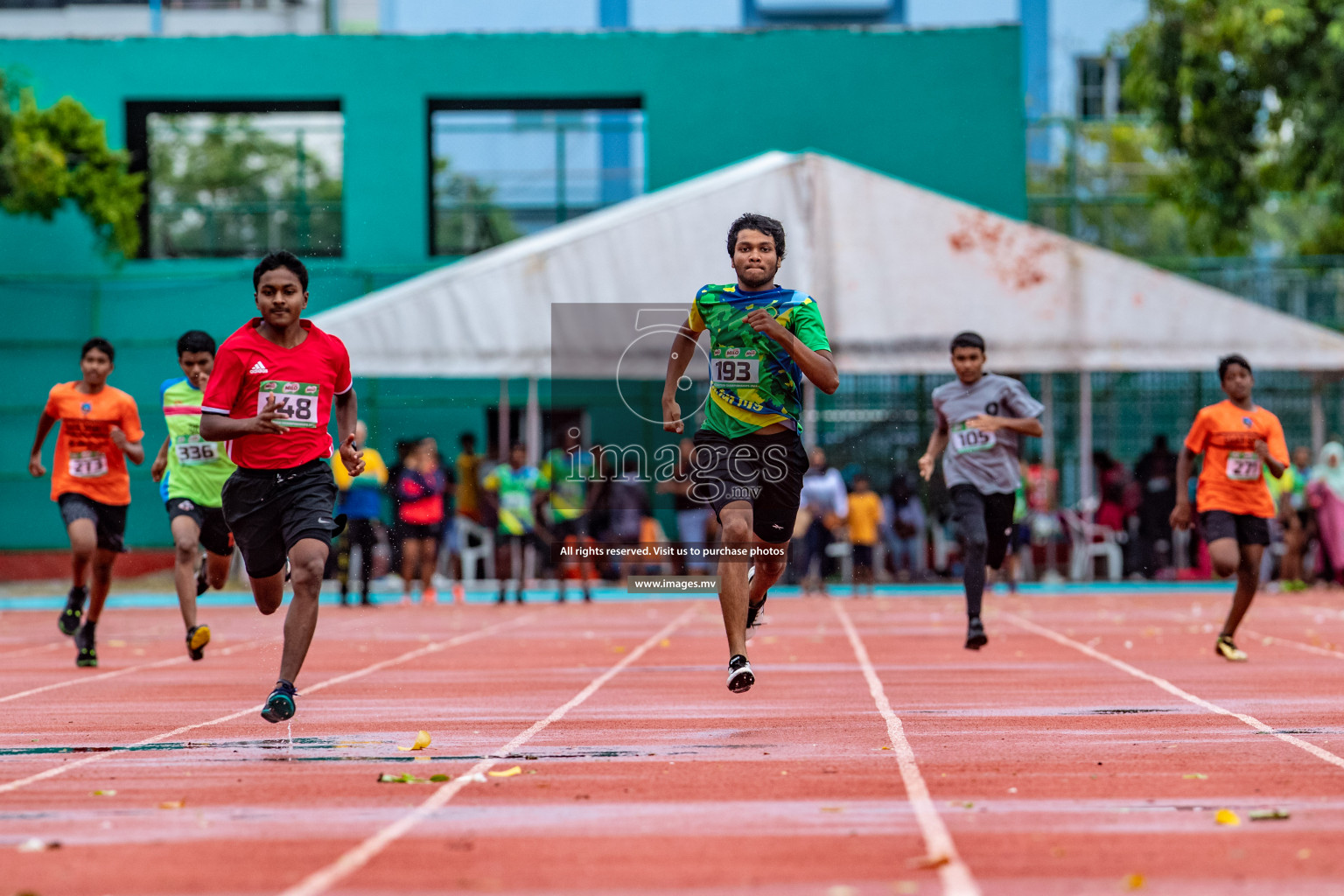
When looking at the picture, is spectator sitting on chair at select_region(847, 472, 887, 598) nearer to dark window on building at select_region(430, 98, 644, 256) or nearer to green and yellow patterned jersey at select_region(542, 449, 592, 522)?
green and yellow patterned jersey at select_region(542, 449, 592, 522)

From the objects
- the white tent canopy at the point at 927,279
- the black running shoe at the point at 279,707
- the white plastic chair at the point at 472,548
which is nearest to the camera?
the black running shoe at the point at 279,707

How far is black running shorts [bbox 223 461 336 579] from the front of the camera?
25.3 feet

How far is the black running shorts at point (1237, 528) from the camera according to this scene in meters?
11.4

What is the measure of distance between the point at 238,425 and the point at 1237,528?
6.64m

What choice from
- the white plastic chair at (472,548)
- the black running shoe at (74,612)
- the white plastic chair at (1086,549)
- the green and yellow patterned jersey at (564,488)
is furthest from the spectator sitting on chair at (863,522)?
the black running shoe at (74,612)

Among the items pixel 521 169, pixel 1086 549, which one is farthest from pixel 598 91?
pixel 1086 549

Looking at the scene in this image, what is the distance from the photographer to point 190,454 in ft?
37.8

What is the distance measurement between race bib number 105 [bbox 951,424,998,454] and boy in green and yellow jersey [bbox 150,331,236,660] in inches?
186

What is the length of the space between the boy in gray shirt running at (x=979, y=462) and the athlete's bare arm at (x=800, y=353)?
14.0 feet

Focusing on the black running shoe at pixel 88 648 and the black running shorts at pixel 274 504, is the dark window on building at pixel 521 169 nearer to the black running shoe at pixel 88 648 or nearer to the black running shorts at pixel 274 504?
the black running shoe at pixel 88 648

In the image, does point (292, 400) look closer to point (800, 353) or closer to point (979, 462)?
point (800, 353)

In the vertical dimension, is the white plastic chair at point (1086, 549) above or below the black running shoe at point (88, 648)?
below

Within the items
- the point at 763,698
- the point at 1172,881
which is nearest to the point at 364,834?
the point at 1172,881

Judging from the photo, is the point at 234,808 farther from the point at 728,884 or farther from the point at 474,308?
the point at 474,308
